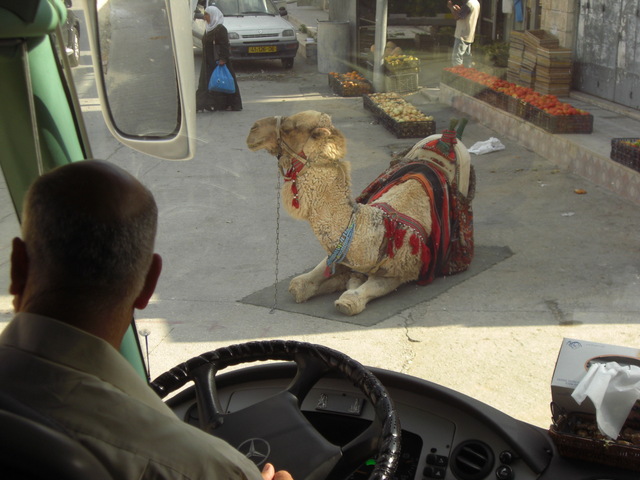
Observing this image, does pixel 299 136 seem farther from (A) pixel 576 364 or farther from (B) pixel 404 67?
(B) pixel 404 67

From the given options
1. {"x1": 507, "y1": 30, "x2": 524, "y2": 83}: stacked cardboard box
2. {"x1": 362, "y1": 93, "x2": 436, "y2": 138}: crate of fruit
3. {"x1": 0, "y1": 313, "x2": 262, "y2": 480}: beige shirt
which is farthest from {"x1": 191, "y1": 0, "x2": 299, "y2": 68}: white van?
{"x1": 0, "y1": 313, "x2": 262, "y2": 480}: beige shirt

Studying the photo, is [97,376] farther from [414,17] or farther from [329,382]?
[414,17]

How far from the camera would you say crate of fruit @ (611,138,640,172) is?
6.59 metres

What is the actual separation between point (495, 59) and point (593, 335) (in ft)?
20.5

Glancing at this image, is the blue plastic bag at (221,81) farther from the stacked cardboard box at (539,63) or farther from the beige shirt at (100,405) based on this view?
the beige shirt at (100,405)

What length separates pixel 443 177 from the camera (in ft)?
16.8

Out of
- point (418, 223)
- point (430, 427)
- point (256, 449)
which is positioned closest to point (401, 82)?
point (418, 223)

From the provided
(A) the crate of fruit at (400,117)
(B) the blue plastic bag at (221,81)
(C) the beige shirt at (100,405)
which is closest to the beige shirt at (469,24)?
(A) the crate of fruit at (400,117)

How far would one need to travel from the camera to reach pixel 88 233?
1224 mm

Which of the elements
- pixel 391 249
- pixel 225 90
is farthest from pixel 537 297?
pixel 225 90

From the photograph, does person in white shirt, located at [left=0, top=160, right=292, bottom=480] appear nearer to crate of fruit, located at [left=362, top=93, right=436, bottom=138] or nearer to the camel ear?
the camel ear

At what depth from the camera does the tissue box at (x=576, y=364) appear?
202cm

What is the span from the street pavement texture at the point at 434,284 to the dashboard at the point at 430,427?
796 mm

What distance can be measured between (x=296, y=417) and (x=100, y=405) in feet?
2.80
